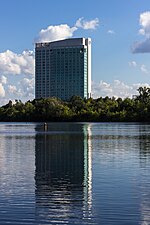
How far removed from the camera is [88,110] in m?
184

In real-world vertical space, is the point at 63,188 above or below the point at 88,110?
below

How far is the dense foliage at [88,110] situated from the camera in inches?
6486

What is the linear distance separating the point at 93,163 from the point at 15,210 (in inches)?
639

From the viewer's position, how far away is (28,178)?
26.0 meters

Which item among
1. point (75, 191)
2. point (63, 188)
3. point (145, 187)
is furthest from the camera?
point (145, 187)

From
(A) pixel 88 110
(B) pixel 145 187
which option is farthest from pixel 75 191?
(A) pixel 88 110

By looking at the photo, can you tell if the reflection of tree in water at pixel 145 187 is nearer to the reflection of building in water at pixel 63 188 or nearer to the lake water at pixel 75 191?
the lake water at pixel 75 191

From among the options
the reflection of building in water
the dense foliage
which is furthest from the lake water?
the dense foliage

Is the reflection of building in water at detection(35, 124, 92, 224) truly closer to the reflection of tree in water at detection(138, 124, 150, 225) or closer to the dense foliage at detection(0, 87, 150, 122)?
the reflection of tree in water at detection(138, 124, 150, 225)

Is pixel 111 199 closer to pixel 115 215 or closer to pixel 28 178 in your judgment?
pixel 115 215

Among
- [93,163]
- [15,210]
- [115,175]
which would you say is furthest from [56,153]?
[15,210]

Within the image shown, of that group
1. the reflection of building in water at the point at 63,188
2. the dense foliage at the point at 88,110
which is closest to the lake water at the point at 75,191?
the reflection of building in water at the point at 63,188

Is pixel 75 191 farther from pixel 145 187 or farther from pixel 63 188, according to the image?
pixel 145 187

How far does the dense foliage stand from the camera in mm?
164750
